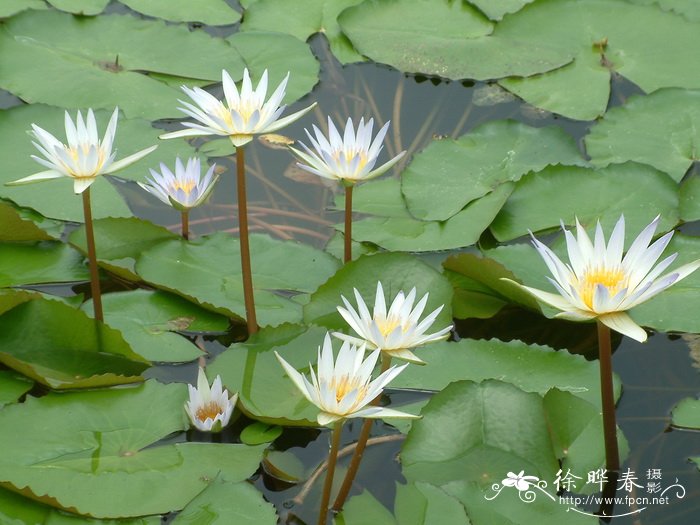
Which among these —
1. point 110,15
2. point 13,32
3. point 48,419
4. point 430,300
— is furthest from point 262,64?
point 48,419

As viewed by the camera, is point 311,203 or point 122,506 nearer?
point 122,506

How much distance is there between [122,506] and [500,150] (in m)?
2.04

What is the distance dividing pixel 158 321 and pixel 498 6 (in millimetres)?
2533

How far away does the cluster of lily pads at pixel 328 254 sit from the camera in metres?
2.31

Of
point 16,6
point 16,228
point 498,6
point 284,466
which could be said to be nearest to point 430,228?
point 284,466

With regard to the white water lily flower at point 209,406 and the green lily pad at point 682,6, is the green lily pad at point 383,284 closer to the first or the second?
the white water lily flower at point 209,406

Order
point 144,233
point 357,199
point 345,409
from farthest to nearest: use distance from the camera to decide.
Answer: point 357,199 < point 144,233 < point 345,409

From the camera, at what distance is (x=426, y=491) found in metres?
2.27

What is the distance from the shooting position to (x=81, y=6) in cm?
446

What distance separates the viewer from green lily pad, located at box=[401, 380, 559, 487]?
7.91 ft

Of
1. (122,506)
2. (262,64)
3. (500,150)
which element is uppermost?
(262,64)

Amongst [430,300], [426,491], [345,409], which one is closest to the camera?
[345,409]

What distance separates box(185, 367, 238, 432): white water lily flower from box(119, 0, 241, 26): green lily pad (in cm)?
237

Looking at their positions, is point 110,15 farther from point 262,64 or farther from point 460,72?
point 460,72
